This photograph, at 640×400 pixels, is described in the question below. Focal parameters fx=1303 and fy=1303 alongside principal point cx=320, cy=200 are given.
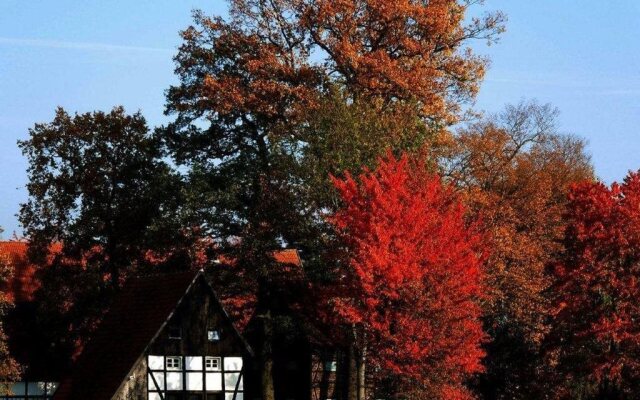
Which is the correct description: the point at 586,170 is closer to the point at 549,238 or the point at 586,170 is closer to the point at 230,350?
the point at 549,238

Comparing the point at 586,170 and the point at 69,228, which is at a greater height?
the point at 586,170

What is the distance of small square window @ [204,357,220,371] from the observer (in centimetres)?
5459

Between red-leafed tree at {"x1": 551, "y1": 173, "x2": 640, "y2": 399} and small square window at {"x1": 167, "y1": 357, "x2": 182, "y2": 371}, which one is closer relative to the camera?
small square window at {"x1": 167, "y1": 357, "x2": 182, "y2": 371}

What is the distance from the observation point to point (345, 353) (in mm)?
57281

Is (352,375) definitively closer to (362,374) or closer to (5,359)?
(362,374)

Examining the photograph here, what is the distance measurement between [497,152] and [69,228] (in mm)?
26316

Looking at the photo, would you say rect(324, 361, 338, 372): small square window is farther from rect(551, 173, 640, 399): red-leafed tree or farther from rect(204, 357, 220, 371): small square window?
rect(204, 357, 220, 371): small square window

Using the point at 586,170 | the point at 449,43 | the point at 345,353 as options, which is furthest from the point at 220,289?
the point at 586,170

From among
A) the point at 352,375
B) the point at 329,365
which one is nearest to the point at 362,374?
the point at 352,375

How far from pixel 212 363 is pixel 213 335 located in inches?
46.1

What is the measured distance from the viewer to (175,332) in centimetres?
5375

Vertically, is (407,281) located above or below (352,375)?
above

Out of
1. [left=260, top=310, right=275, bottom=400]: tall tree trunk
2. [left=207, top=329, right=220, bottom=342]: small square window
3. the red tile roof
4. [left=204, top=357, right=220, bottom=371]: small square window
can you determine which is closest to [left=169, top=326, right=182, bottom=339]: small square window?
the red tile roof

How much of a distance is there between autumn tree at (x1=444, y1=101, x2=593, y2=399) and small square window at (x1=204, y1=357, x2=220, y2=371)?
523 inches
